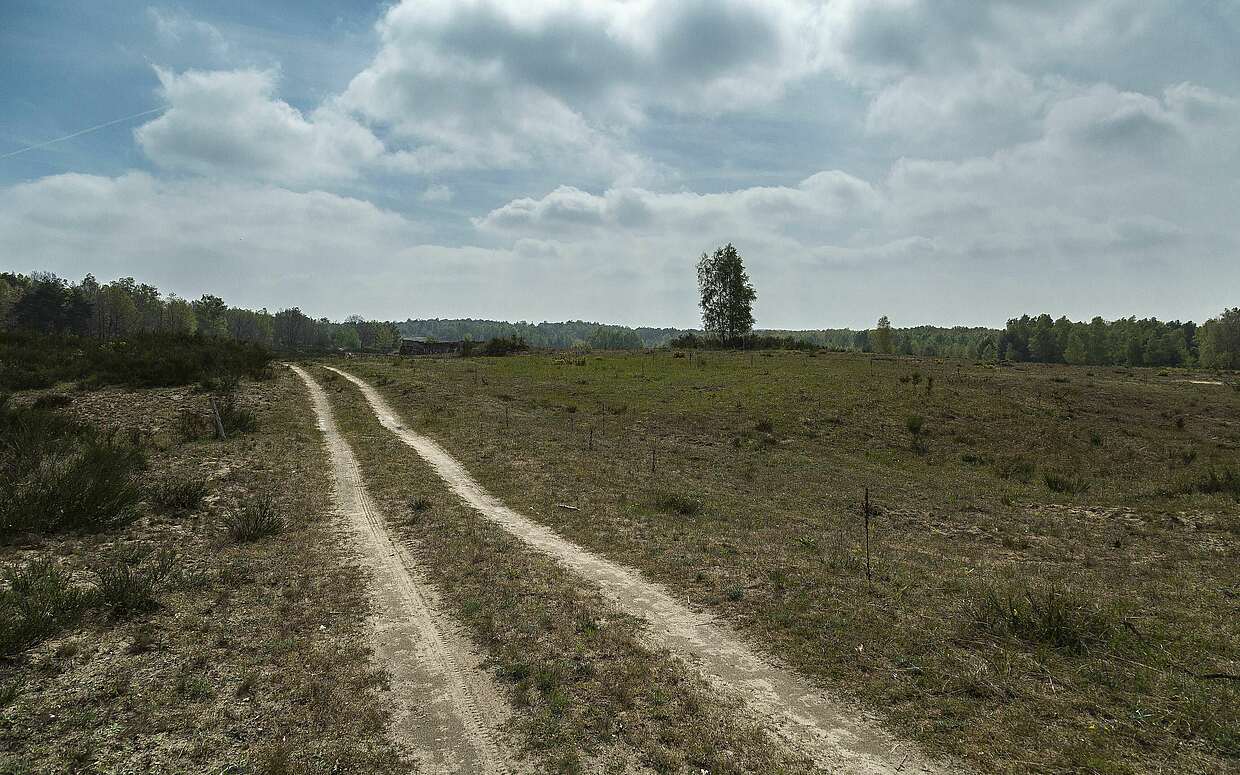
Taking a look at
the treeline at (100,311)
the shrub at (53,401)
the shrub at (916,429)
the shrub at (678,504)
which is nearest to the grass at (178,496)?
the shrub at (678,504)

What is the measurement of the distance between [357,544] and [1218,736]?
13.7m

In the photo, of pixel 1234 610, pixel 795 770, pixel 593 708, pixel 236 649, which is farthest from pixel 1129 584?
pixel 236 649

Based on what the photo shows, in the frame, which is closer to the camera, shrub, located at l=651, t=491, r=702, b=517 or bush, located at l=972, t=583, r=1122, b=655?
bush, located at l=972, t=583, r=1122, b=655

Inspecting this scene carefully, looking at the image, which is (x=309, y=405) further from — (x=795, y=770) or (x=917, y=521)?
(x=795, y=770)

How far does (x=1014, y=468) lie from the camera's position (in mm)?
24156

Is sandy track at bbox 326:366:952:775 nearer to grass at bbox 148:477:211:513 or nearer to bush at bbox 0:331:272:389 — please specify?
grass at bbox 148:477:211:513

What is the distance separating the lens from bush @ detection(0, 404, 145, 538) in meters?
11.3

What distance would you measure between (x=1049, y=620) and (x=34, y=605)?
14639mm

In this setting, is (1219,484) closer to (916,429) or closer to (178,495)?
(916,429)

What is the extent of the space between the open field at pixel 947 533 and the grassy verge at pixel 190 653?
17.8 ft

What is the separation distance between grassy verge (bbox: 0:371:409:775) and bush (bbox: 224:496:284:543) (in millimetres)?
180

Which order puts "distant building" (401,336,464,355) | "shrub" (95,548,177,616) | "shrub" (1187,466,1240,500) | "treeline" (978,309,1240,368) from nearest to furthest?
"shrub" (95,548,177,616), "shrub" (1187,466,1240,500), "treeline" (978,309,1240,368), "distant building" (401,336,464,355)

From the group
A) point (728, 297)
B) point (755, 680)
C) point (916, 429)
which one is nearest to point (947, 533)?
Result: point (755, 680)

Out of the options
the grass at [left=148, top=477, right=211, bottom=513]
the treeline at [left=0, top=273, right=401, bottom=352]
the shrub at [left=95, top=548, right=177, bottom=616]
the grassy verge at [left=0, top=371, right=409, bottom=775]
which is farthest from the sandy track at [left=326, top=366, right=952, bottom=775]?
the treeline at [left=0, top=273, right=401, bottom=352]
